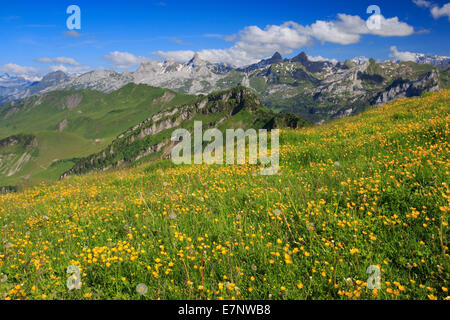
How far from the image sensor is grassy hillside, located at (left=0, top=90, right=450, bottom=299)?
3.74m

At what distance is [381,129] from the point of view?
36.9 ft

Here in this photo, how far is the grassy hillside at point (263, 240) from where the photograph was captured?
12.3 feet

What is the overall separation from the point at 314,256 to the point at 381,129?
936 cm

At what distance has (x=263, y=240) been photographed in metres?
4.74

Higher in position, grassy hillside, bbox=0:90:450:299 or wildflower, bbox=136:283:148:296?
grassy hillside, bbox=0:90:450:299

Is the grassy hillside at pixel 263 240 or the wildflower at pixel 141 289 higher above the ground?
the grassy hillside at pixel 263 240

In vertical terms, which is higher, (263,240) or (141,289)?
(263,240)

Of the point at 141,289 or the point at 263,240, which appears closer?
the point at 141,289

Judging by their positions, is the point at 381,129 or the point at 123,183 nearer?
the point at 381,129

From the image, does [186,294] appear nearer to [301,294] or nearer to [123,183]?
[301,294]
